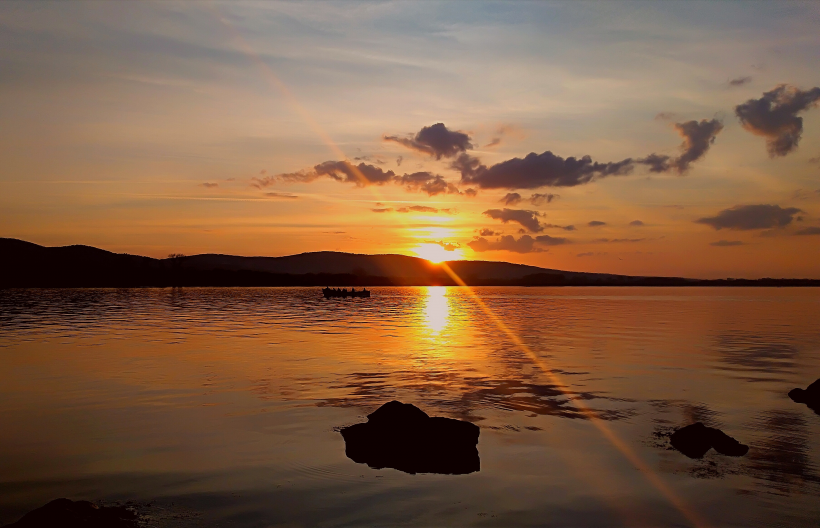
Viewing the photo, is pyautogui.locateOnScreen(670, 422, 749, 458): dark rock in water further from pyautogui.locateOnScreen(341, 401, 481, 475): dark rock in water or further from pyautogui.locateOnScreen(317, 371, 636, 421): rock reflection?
pyautogui.locateOnScreen(341, 401, 481, 475): dark rock in water

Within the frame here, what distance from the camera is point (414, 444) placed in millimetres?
15211

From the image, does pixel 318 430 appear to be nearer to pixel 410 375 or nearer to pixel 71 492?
pixel 71 492

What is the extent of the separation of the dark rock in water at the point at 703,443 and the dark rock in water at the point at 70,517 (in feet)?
45.1

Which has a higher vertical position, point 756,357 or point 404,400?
point 756,357

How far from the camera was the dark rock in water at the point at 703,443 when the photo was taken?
1595 centimetres

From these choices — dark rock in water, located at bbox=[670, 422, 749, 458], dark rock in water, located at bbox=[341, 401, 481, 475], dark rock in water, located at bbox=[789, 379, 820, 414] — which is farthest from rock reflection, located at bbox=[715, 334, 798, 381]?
dark rock in water, located at bbox=[341, 401, 481, 475]

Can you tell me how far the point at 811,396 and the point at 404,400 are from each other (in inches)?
606

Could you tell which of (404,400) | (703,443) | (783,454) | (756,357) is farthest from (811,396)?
(404,400)

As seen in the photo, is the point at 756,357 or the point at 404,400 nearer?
the point at 404,400

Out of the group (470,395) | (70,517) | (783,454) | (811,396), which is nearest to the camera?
(70,517)

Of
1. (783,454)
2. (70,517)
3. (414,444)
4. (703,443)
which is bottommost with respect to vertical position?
(783,454)

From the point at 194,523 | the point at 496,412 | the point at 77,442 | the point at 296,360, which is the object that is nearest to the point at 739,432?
the point at 496,412

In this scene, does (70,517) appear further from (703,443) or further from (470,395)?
(470,395)

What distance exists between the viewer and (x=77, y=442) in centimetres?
1664
